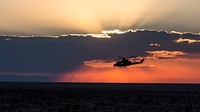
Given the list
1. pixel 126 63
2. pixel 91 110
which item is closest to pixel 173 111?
pixel 91 110

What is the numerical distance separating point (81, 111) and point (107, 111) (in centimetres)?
317

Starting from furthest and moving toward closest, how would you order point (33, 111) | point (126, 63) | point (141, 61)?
point (141, 61)
point (126, 63)
point (33, 111)

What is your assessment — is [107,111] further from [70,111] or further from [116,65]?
[116,65]

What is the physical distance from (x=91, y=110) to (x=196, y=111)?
41.5 feet

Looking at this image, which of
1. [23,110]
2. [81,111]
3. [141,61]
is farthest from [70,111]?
[141,61]

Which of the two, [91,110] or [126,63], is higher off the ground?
[126,63]

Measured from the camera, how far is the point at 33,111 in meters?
53.6

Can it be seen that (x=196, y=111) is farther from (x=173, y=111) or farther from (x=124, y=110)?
(x=124, y=110)

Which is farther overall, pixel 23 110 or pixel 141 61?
pixel 141 61

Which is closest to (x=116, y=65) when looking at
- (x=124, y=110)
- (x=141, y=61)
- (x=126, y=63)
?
(x=126, y=63)

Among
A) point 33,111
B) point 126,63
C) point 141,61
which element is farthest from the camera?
point 141,61

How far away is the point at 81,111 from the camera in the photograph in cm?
5391

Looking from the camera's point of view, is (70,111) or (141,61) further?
(141,61)

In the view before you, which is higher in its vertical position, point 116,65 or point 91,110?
point 116,65
